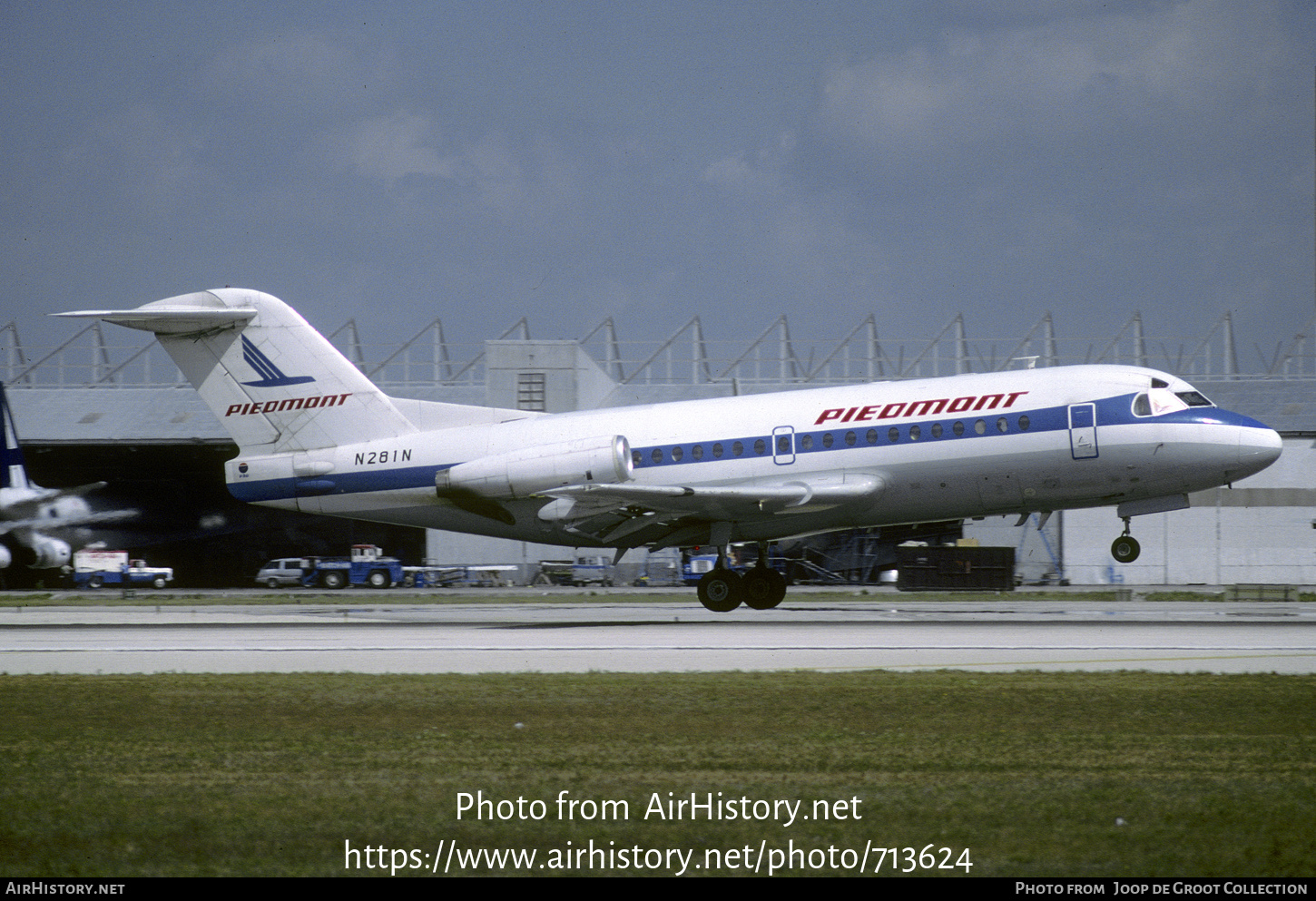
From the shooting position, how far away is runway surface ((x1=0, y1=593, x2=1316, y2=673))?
17609 millimetres

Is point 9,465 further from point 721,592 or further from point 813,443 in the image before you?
point 813,443

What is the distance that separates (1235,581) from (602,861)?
5057 cm

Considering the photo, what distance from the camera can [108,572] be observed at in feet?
191

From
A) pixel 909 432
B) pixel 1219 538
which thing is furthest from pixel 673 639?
pixel 1219 538

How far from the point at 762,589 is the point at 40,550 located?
2208 cm

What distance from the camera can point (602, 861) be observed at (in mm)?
7254

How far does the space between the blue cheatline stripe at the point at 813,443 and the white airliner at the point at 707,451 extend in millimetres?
38

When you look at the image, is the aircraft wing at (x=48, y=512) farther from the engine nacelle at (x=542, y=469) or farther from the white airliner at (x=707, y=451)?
the engine nacelle at (x=542, y=469)

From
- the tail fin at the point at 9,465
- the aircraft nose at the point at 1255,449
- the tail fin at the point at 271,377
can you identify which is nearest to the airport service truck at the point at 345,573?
the tail fin at the point at 9,465

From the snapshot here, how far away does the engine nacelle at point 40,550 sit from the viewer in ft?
118

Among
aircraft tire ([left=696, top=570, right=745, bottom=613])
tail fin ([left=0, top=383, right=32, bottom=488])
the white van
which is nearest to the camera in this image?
aircraft tire ([left=696, top=570, right=745, bottom=613])

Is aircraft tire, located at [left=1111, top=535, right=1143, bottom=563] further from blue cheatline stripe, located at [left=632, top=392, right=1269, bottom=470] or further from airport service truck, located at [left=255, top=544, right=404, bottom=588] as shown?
airport service truck, located at [left=255, top=544, right=404, bottom=588]

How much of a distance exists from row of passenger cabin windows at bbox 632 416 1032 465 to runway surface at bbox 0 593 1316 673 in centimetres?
360

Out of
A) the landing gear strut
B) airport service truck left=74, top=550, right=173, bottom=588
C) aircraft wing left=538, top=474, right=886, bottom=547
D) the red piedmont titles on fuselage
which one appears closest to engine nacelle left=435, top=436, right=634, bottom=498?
aircraft wing left=538, top=474, right=886, bottom=547
